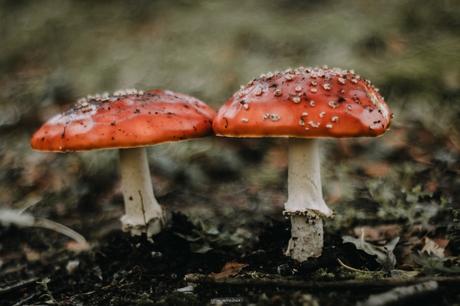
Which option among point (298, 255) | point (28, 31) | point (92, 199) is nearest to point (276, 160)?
point (92, 199)

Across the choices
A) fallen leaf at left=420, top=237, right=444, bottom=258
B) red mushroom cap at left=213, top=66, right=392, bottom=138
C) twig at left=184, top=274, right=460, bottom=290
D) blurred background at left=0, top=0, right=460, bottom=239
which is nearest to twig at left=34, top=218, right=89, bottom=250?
blurred background at left=0, top=0, right=460, bottom=239

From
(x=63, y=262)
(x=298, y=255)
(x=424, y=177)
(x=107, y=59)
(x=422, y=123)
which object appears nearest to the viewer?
(x=298, y=255)

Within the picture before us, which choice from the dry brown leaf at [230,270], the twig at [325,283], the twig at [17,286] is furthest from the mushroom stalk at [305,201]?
the twig at [17,286]

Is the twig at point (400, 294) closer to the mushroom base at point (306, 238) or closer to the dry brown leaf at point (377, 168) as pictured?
the mushroom base at point (306, 238)

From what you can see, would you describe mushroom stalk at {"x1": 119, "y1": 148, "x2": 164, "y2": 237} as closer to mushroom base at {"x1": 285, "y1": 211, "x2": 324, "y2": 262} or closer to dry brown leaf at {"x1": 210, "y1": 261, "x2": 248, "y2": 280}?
dry brown leaf at {"x1": 210, "y1": 261, "x2": 248, "y2": 280}

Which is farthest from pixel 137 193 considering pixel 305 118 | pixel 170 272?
pixel 305 118

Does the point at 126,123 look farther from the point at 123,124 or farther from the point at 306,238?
the point at 306,238

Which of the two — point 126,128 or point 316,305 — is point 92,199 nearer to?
point 126,128
